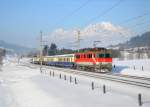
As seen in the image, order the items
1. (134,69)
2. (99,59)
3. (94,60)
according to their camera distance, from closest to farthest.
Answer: (99,59) < (94,60) < (134,69)

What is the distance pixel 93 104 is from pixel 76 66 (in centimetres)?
3695

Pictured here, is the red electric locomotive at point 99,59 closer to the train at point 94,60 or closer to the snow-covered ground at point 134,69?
the train at point 94,60

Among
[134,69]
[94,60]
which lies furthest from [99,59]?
[134,69]

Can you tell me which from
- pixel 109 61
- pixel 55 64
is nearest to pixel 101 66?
pixel 109 61

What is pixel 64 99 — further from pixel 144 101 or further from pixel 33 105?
pixel 144 101

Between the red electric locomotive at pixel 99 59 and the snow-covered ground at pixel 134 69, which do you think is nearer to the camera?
the snow-covered ground at pixel 134 69

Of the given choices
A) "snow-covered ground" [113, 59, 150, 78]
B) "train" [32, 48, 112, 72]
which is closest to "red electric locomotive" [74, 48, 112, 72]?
"train" [32, 48, 112, 72]

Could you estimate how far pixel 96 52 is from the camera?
42.1 m

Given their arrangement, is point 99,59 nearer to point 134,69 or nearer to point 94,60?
point 94,60

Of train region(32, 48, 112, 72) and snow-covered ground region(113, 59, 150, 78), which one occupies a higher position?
train region(32, 48, 112, 72)

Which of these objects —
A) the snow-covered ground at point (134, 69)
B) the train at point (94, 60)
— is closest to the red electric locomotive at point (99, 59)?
the train at point (94, 60)

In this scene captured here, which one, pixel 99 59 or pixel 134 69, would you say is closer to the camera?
pixel 99 59

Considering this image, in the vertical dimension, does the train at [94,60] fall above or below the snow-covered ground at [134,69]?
above

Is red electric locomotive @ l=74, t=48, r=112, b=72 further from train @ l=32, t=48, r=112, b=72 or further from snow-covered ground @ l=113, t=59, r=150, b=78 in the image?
snow-covered ground @ l=113, t=59, r=150, b=78
